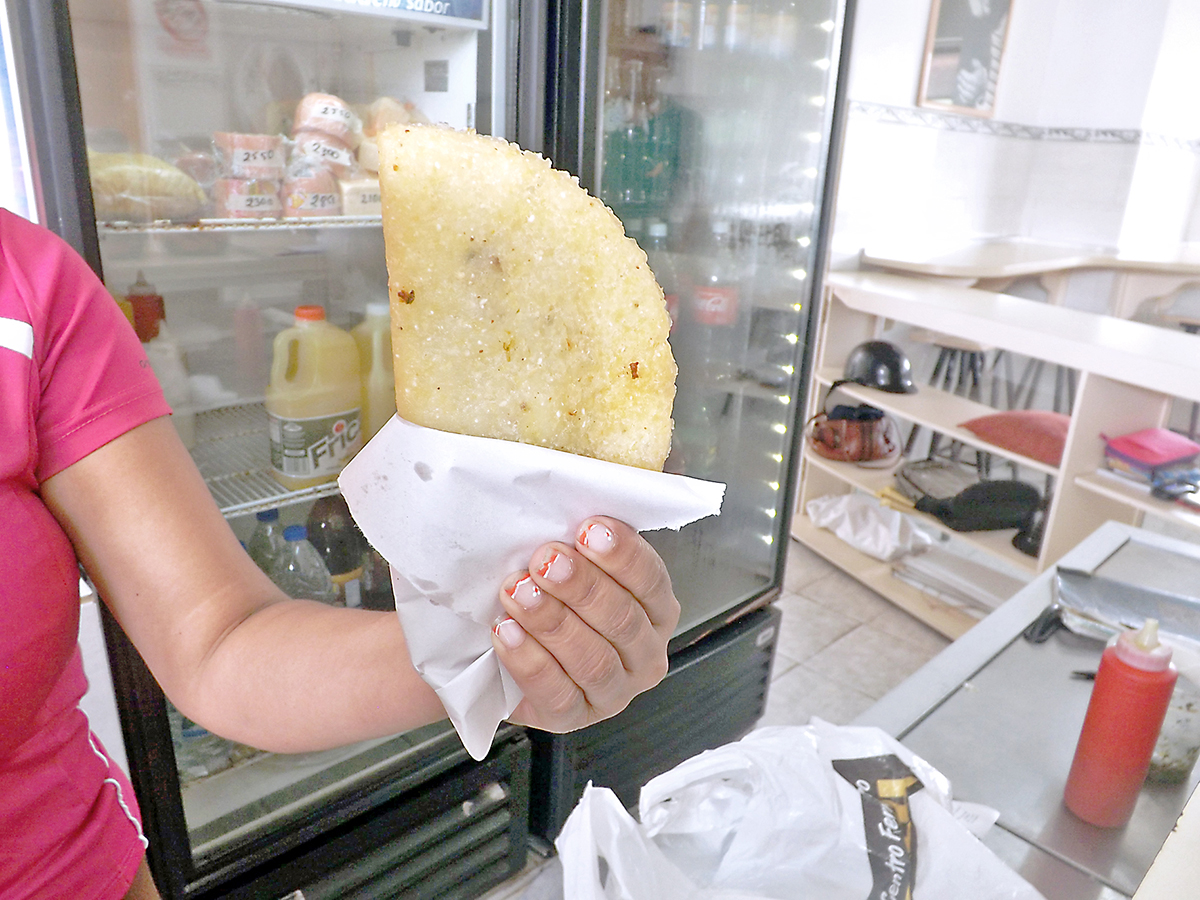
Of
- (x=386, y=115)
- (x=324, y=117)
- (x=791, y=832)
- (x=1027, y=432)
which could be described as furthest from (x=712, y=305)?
(x=1027, y=432)

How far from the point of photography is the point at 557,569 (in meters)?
0.53

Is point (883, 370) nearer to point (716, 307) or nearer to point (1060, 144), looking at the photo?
point (716, 307)

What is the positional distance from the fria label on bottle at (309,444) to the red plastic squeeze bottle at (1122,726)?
124cm

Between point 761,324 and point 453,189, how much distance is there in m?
1.67

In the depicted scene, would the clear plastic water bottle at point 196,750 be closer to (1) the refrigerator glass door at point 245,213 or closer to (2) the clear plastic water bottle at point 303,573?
(1) the refrigerator glass door at point 245,213

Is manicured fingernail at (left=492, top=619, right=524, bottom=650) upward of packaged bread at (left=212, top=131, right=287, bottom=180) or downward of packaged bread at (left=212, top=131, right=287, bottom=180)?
downward

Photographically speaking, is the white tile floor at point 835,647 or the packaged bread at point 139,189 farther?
the white tile floor at point 835,647

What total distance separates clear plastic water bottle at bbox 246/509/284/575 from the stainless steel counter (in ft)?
3.58

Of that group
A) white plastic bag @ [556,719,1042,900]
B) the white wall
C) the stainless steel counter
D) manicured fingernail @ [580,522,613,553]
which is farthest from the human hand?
the white wall

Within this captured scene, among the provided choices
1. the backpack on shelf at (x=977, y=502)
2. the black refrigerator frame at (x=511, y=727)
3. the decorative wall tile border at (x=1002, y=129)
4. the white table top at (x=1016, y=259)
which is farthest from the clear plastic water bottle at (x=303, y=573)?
the decorative wall tile border at (x=1002, y=129)

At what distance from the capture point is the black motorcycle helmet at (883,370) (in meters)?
3.19

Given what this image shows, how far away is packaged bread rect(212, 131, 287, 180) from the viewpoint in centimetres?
136

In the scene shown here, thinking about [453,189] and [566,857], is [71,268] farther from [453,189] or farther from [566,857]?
[566,857]

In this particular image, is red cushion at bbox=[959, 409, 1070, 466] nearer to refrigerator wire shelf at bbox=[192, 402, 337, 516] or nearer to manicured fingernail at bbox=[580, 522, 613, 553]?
refrigerator wire shelf at bbox=[192, 402, 337, 516]
